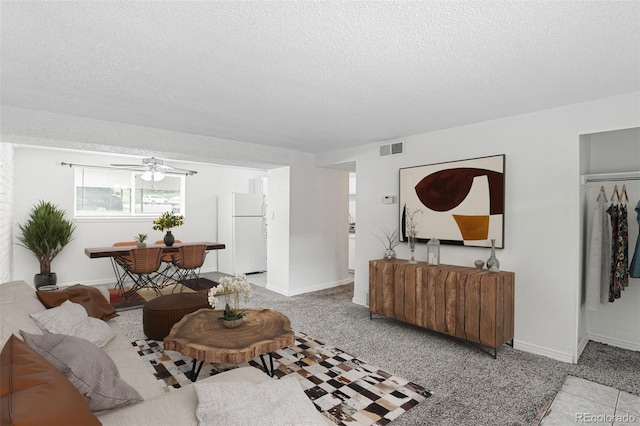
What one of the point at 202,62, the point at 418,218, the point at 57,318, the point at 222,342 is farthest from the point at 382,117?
the point at 57,318

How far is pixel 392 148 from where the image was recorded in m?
4.39

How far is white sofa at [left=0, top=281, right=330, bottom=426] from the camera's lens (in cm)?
135

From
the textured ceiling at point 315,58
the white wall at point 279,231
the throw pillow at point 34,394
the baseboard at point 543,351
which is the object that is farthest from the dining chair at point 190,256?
the baseboard at point 543,351

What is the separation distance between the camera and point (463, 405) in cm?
226

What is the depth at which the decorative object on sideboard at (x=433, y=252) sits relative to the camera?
3.63m

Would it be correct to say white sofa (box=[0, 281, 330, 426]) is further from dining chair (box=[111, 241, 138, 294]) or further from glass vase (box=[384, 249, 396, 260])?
glass vase (box=[384, 249, 396, 260])

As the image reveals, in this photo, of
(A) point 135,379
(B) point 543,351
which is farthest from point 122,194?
(B) point 543,351

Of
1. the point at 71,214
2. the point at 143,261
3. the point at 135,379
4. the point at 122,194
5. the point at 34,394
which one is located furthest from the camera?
the point at 122,194

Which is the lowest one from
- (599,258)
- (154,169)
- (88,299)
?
(88,299)

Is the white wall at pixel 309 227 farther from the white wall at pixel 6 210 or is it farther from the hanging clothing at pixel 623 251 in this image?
the hanging clothing at pixel 623 251

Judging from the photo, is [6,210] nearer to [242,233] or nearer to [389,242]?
[242,233]

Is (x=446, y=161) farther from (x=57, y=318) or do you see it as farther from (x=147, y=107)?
(x=57, y=318)

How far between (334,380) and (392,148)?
298 centimetres

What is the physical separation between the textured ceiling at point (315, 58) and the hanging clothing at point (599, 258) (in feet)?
3.84
